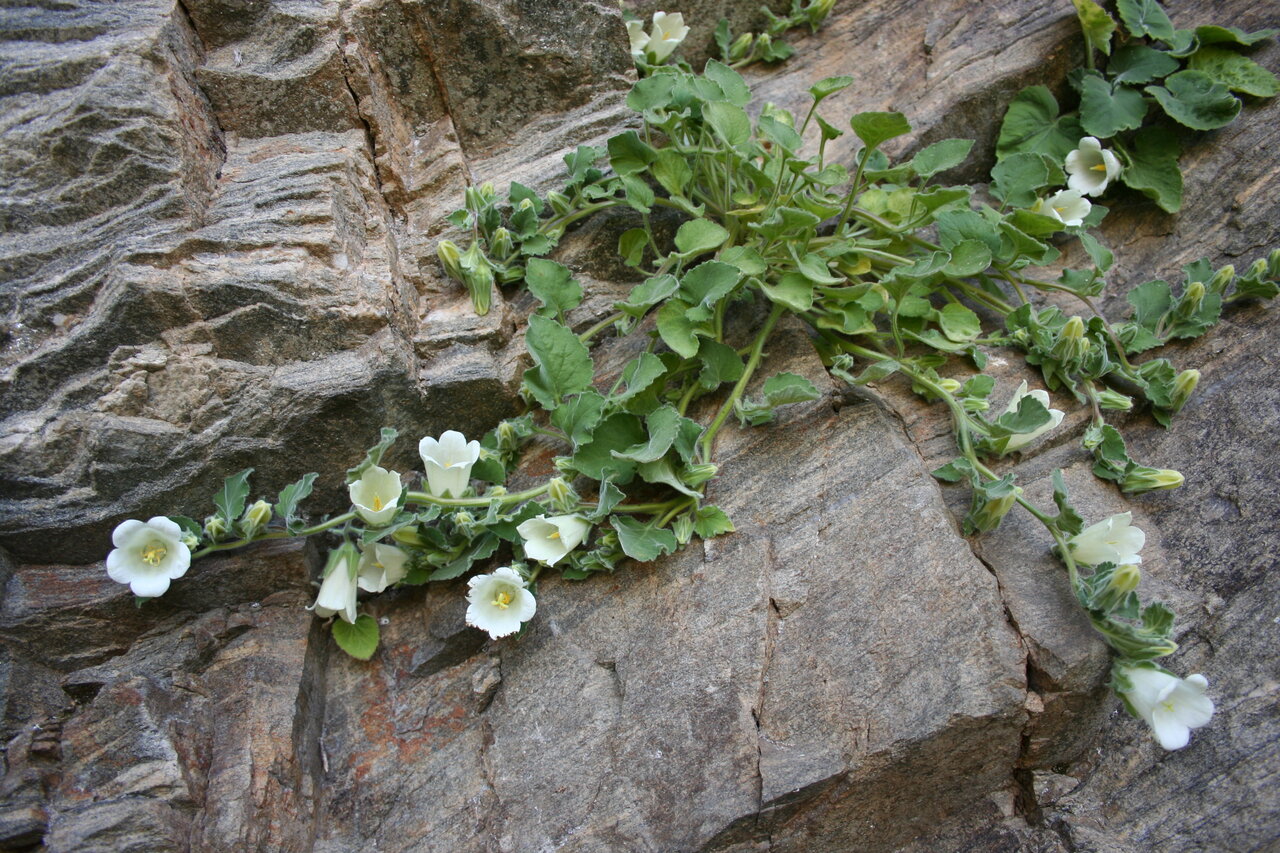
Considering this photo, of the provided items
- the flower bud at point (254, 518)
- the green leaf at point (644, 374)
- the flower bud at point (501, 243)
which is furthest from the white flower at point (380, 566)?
the flower bud at point (501, 243)

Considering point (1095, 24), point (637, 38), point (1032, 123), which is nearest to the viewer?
point (1095, 24)

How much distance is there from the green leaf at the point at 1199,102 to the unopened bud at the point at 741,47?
6.91 feet

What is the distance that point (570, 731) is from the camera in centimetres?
275

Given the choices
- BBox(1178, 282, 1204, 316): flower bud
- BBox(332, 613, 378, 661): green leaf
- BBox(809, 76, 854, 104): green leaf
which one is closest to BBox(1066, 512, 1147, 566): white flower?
BBox(1178, 282, 1204, 316): flower bud

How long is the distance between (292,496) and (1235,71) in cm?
453

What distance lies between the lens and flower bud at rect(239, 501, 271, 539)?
2.85m

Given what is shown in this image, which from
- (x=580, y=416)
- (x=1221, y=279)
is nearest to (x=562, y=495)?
(x=580, y=416)

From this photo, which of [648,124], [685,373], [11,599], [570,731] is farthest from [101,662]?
[648,124]

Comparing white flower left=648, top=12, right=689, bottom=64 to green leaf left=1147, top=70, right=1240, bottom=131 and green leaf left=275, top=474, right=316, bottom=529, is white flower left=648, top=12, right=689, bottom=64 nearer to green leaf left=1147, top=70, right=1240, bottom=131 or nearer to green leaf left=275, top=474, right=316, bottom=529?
green leaf left=1147, top=70, right=1240, bottom=131

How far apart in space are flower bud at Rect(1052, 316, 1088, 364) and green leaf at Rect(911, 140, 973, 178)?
82 centimetres

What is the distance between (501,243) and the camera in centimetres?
354

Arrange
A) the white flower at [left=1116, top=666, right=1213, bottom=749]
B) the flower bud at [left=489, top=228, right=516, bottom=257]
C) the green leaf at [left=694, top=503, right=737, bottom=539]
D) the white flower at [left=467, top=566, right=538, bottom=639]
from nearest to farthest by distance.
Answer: the white flower at [left=1116, top=666, right=1213, bottom=749]
the white flower at [left=467, top=566, right=538, bottom=639]
the green leaf at [left=694, top=503, right=737, bottom=539]
the flower bud at [left=489, top=228, right=516, bottom=257]

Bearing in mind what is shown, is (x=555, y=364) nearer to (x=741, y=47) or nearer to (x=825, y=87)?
(x=825, y=87)

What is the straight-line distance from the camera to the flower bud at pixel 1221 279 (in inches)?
126
